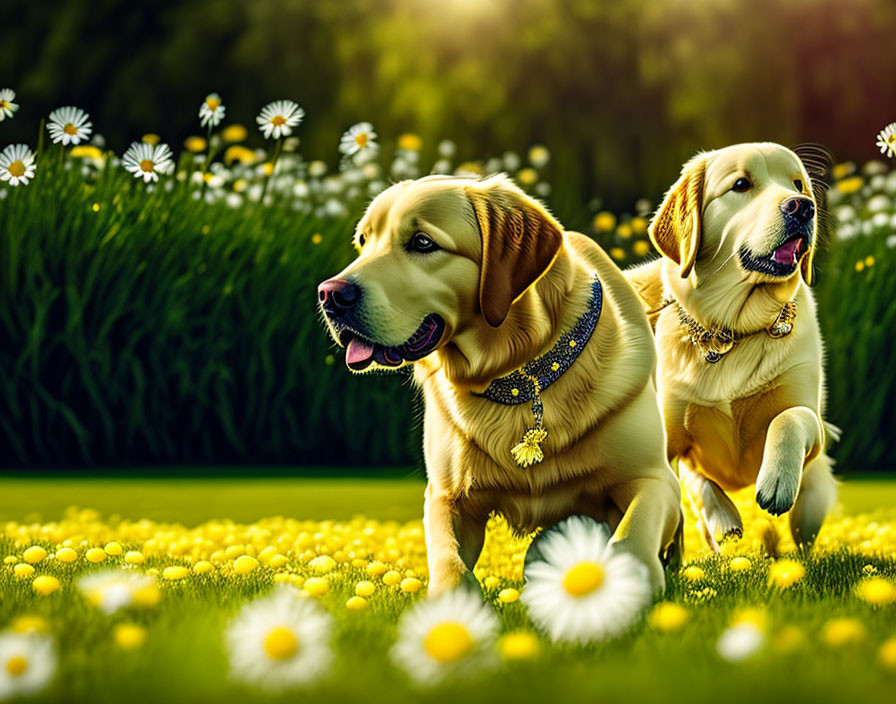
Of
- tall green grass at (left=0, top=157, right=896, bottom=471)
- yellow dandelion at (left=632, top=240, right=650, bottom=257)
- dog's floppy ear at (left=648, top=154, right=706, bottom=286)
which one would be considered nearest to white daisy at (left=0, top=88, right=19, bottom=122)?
tall green grass at (left=0, top=157, right=896, bottom=471)

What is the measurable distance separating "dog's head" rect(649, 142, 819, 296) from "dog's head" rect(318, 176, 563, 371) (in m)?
0.83

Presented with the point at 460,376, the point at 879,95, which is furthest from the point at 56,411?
the point at 879,95

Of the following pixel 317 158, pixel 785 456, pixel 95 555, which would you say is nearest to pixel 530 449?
pixel 785 456

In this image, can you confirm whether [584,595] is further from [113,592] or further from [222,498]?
[222,498]

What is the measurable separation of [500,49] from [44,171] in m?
5.80

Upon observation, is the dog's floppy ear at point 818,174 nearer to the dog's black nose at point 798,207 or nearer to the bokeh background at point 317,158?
the dog's black nose at point 798,207

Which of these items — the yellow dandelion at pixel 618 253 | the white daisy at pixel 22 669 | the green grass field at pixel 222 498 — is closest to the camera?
the white daisy at pixel 22 669

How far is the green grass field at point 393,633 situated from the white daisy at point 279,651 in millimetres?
25

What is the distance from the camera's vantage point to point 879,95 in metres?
9.88

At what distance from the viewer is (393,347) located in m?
2.53

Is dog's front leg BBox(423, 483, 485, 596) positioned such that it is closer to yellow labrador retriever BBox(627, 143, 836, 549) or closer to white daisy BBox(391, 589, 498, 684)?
white daisy BBox(391, 589, 498, 684)

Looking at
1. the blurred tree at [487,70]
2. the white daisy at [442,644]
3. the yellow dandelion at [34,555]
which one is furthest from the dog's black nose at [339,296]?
the blurred tree at [487,70]

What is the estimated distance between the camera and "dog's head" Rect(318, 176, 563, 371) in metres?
2.49

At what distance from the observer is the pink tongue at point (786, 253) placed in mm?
3096
